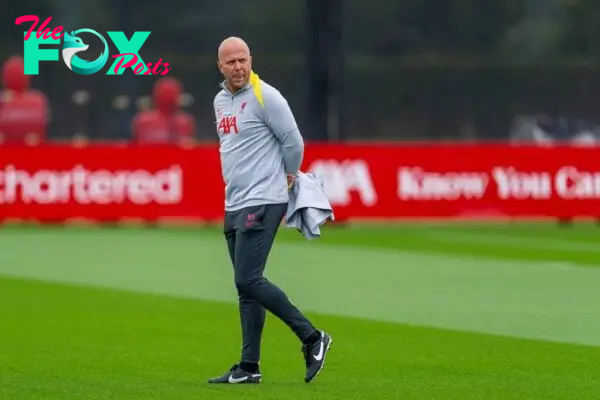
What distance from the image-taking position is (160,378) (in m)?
12.7

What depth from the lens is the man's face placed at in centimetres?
1213

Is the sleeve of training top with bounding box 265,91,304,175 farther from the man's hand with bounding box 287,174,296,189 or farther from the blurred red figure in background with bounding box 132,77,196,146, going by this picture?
the blurred red figure in background with bounding box 132,77,196,146

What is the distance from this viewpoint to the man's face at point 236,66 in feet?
39.8

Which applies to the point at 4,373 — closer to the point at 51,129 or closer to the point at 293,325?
the point at 293,325

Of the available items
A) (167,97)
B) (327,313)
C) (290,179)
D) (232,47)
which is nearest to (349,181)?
(167,97)

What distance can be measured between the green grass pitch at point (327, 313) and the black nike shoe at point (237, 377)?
0.27 feet

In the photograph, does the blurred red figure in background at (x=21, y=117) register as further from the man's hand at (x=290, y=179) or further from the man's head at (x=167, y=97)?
the man's hand at (x=290, y=179)

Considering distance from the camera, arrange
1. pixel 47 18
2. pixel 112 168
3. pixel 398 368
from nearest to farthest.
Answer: pixel 398 368
pixel 112 168
pixel 47 18

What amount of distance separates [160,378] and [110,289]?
22.6 feet

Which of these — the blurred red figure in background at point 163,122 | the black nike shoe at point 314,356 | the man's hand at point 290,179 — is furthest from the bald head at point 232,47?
the blurred red figure in background at point 163,122

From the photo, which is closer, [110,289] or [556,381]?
[556,381]

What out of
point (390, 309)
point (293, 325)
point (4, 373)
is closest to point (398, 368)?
point (293, 325)

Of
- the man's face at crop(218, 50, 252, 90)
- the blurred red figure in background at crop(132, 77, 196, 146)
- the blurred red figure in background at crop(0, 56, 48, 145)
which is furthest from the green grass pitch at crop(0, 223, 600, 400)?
the blurred red figure in background at crop(132, 77, 196, 146)

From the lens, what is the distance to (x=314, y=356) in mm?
12375
